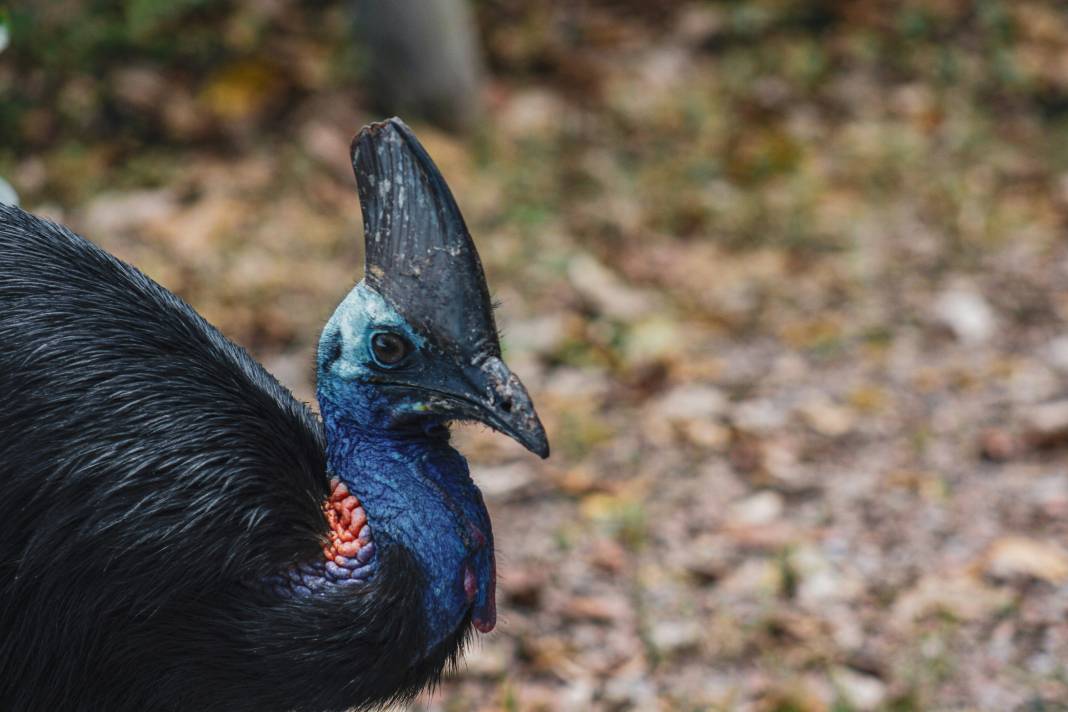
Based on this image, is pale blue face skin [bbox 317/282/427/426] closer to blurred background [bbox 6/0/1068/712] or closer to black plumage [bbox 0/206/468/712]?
black plumage [bbox 0/206/468/712]

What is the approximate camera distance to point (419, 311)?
82.1 inches

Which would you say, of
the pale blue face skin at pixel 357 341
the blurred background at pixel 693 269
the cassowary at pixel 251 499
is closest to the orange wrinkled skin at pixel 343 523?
the cassowary at pixel 251 499

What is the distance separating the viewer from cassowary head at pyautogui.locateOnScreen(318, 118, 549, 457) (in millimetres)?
2078

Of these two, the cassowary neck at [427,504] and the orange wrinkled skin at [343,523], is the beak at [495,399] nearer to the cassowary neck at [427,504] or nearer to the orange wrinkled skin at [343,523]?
the cassowary neck at [427,504]

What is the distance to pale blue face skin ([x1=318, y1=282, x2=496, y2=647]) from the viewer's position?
213cm

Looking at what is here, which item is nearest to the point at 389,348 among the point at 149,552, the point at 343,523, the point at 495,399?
the point at 495,399

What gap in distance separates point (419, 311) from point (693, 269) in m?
2.73

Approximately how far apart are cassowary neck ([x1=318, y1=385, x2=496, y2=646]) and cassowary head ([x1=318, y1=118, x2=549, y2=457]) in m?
0.05

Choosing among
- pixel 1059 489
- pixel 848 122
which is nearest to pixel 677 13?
pixel 848 122

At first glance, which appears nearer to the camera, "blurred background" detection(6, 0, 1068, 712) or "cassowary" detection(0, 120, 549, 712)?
"cassowary" detection(0, 120, 549, 712)

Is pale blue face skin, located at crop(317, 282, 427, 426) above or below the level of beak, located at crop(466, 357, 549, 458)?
above

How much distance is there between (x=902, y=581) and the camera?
10.7 ft

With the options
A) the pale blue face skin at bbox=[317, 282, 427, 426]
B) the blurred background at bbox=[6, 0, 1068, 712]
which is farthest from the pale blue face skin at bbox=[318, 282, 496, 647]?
the blurred background at bbox=[6, 0, 1068, 712]

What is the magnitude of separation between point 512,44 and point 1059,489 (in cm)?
312
